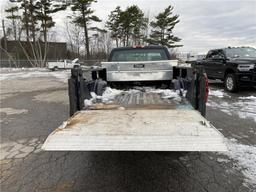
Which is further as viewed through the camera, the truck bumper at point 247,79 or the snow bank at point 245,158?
the truck bumper at point 247,79

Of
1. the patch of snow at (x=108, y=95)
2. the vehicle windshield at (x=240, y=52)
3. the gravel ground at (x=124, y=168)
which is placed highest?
the vehicle windshield at (x=240, y=52)

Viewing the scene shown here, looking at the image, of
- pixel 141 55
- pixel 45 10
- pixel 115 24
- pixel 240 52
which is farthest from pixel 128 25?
pixel 141 55

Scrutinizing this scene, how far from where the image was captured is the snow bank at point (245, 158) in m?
3.01

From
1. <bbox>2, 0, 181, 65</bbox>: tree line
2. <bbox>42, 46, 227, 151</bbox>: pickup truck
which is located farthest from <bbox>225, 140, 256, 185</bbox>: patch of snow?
<bbox>2, 0, 181, 65</bbox>: tree line

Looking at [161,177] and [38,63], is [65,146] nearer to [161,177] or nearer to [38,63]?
[161,177]

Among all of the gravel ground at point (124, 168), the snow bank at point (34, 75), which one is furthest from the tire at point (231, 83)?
the snow bank at point (34, 75)

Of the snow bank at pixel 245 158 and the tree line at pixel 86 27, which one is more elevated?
the tree line at pixel 86 27

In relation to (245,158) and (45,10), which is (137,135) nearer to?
(245,158)

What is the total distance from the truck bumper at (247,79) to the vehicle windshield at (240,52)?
4.20 feet

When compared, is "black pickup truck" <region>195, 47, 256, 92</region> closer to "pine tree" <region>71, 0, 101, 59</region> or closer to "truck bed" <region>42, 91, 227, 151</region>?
"truck bed" <region>42, 91, 227, 151</region>

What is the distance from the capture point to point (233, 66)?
8922 mm

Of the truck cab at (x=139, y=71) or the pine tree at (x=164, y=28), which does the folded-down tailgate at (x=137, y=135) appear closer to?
the truck cab at (x=139, y=71)

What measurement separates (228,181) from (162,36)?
39949 mm

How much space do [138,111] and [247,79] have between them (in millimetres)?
6754
